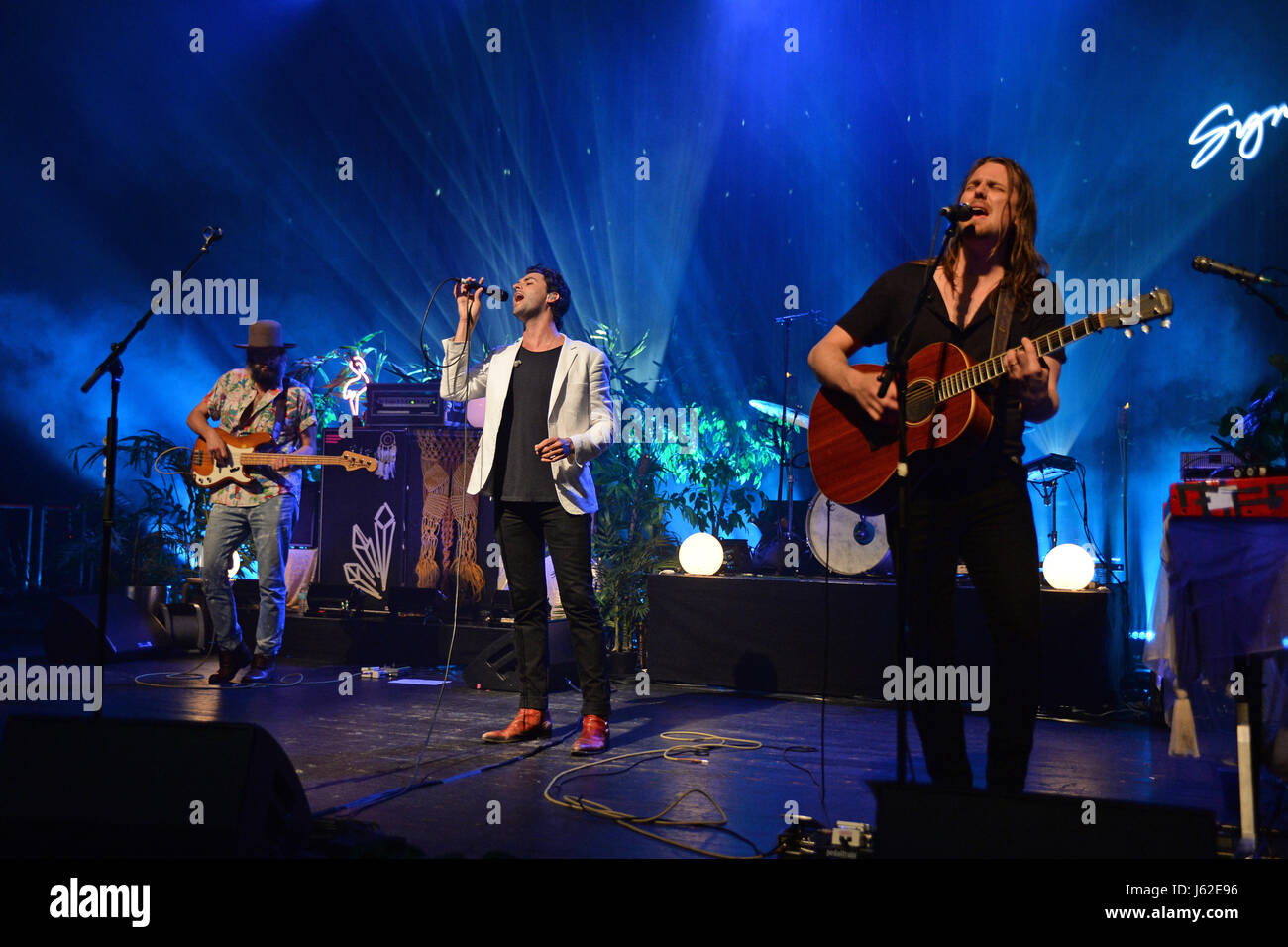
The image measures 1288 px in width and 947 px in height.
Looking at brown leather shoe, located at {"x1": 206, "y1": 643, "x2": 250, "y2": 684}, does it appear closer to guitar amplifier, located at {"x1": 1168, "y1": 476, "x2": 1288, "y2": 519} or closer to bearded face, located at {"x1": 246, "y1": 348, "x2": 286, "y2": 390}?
bearded face, located at {"x1": 246, "y1": 348, "x2": 286, "y2": 390}

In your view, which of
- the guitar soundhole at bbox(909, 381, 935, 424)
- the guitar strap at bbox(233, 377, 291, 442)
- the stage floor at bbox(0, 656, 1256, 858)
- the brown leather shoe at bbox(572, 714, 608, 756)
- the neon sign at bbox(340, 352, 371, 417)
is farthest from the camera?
the neon sign at bbox(340, 352, 371, 417)

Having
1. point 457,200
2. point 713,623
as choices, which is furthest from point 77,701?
point 457,200

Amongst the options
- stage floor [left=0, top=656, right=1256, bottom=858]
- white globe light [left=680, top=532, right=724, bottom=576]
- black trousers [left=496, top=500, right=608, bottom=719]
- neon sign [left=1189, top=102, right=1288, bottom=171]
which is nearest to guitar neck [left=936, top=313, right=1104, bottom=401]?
stage floor [left=0, top=656, right=1256, bottom=858]

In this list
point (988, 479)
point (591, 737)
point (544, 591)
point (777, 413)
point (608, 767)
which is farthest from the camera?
point (777, 413)

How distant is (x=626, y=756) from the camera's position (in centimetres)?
407

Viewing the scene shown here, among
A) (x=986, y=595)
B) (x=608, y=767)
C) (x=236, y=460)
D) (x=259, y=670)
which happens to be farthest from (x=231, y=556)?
(x=986, y=595)

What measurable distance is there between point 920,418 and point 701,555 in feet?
11.9

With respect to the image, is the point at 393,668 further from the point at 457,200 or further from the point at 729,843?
the point at 457,200

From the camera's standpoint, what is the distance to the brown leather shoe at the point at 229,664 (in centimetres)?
589

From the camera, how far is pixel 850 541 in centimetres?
625

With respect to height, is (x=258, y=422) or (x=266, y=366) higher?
(x=266, y=366)

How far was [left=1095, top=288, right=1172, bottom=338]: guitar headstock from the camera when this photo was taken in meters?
2.52

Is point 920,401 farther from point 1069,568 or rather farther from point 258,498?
point 258,498

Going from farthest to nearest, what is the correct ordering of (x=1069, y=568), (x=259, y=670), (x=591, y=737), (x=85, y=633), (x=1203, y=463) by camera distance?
1. (x=85, y=633)
2. (x=259, y=670)
3. (x=1203, y=463)
4. (x=1069, y=568)
5. (x=591, y=737)
